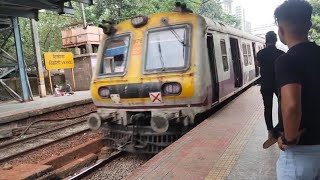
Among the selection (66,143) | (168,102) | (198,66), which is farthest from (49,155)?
(198,66)

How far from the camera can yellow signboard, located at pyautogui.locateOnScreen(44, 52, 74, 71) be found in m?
17.8

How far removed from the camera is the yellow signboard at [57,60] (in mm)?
17773

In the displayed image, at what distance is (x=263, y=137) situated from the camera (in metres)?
5.23

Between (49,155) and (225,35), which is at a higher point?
(225,35)

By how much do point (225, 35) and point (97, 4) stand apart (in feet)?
54.0


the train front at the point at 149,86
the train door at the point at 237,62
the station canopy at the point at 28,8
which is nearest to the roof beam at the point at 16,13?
the station canopy at the point at 28,8

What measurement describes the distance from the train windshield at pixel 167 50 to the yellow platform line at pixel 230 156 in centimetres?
154

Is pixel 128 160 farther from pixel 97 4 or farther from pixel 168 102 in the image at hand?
pixel 97 4

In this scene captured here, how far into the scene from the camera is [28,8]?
13891 mm

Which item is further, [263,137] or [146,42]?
[146,42]

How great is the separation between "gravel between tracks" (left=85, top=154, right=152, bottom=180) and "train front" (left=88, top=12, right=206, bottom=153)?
0.34m

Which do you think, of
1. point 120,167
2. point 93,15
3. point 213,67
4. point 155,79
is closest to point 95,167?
point 120,167

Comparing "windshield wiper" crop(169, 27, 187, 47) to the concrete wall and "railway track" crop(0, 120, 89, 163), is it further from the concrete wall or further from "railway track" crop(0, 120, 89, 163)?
the concrete wall

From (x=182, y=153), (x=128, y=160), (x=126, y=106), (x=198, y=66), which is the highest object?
(x=198, y=66)
